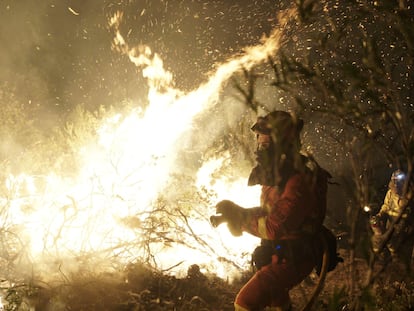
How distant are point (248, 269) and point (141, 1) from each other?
349 inches

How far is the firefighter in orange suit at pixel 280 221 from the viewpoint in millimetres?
3211

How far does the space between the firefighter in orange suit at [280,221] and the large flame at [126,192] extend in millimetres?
2038

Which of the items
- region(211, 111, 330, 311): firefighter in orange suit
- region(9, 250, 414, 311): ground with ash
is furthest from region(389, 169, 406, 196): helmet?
region(211, 111, 330, 311): firefighter in orange suit

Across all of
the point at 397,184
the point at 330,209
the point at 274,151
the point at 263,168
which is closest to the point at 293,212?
the point at 330,209

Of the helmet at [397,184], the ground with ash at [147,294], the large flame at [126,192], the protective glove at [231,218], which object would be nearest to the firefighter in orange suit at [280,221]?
the protective glove at [231,218]

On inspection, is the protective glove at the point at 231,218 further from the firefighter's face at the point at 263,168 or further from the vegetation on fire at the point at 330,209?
the vegetation on fire at the point at 330,209

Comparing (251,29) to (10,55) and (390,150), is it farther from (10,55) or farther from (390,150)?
(10,55)

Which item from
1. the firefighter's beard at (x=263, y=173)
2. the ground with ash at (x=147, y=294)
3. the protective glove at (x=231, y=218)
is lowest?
the ground with ash at (x=147, y=294)

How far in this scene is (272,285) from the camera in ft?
10.9

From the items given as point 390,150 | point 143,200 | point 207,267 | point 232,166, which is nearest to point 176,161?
point 232,166

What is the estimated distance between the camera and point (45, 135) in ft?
51.7

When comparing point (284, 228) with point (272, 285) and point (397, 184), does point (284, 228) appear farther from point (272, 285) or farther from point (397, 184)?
point (397, 184)

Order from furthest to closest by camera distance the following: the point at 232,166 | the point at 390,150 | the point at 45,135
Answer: the point at 45,135 → the point at 232,166 → the point at 390,150

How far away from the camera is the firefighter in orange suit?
10.5ft
